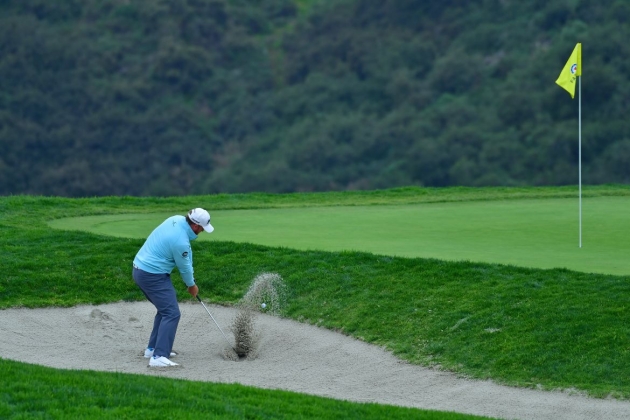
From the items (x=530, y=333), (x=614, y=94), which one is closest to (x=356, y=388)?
(x=530, y=333)

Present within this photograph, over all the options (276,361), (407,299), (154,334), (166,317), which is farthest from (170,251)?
(407,299)

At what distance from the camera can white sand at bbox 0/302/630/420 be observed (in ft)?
35.4

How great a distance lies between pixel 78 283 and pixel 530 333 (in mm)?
5947

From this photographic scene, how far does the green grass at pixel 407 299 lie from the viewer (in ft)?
37.5

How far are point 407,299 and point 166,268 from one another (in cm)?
295

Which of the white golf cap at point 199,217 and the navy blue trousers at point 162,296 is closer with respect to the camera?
the white golf cap at point 199,217

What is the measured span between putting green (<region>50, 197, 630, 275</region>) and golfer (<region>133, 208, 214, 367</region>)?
3.94 metres

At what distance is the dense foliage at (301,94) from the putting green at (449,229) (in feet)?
184

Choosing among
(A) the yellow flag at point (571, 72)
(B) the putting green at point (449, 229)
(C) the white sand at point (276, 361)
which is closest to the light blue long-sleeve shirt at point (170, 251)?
(C) the white sand at point (276, 361)

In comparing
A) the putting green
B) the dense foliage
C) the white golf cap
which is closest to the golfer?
the white golf cap

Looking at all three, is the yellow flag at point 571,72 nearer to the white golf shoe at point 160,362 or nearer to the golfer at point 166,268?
the golfer at point 166,268

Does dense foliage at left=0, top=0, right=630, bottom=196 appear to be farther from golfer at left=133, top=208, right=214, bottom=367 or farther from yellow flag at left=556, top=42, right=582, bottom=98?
golfer at left=133, top=208, right=214, bottom=367

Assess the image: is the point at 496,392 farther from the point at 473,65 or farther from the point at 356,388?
the point at 473,65

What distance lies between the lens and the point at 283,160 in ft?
295
